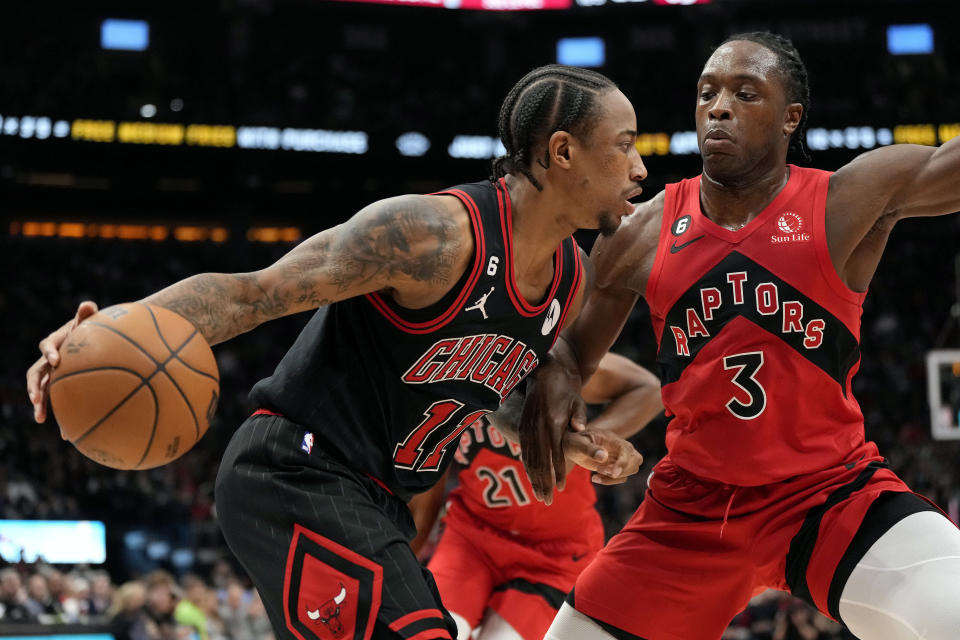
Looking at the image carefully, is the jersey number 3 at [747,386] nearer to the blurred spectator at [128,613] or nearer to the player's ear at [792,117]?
the player's ear at [792,117]

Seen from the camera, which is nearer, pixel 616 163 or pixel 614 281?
pixel 616 163

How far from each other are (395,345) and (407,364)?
0.21 feet

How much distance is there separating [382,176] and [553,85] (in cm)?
1720

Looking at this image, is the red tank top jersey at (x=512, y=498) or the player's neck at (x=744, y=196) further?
the red tank top jersey at (x=512, y=498)

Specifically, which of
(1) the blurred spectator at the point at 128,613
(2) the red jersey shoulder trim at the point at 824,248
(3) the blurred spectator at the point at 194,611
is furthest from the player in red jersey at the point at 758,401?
(3) the blurred spectator at the point at 194,611

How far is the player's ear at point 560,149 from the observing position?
3260 millimetres

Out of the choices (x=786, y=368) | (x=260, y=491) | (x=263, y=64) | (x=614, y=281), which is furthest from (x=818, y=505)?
(x=263, y=64)

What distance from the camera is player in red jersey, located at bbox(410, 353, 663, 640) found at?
4586mm

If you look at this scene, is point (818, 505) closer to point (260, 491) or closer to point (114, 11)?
point (260, 491)

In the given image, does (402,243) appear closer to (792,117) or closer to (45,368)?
(45,368)

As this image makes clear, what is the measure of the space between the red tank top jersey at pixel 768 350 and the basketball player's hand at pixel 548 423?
0.33 meters

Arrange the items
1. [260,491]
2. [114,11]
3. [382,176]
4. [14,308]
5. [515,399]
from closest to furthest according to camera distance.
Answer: [260,491] < [515,399] < [14,308] < [382,176] < [114,11]

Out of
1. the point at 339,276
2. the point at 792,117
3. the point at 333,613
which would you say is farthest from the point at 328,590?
the point at 792,117

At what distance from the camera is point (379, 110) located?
805 inches
